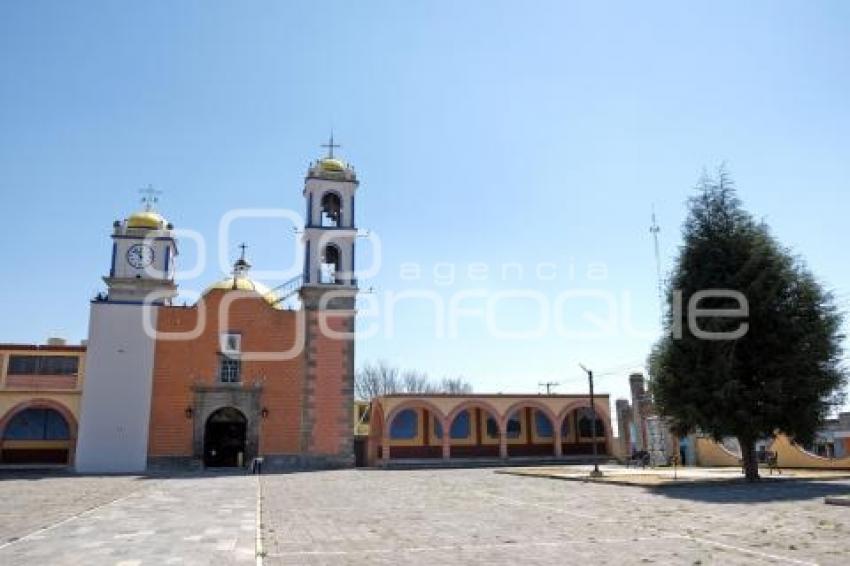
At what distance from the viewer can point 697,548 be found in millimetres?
7980

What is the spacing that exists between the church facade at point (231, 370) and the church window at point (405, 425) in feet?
16.3

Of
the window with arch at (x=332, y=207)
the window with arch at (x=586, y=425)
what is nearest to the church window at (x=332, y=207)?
the window with arch at (x=332, y=207)

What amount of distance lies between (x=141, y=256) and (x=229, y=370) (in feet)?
30.1

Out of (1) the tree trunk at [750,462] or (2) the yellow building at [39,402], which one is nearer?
(1) the tree trunk at [750,462]

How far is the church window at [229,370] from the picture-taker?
3219 cm

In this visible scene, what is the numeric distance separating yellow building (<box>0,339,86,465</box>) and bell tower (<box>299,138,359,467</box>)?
10516 mm

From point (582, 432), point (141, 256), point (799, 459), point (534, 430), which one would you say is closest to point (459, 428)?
point (534, 430)

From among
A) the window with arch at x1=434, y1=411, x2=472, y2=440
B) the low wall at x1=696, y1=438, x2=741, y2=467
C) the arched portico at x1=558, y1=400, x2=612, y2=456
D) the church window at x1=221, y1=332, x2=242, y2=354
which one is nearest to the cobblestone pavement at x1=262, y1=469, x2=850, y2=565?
the low wall at x1=696, y1=438, x2=741, y2=467

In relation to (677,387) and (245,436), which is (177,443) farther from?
(677,387)

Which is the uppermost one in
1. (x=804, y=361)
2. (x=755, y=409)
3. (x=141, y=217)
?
(x=141, y=217)

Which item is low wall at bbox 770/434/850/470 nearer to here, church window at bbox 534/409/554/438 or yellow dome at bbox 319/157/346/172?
church window at bbox 534/409/554/438

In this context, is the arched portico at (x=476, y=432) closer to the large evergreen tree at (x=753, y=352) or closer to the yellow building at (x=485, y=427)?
the yellow building at (x=485, y=427)

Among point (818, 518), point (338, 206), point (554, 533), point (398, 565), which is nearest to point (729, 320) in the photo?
point (818, 518)

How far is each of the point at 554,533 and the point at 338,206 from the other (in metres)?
28.5
